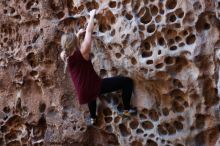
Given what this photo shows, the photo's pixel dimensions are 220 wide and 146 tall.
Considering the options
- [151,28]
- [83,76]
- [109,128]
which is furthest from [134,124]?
[151,28]

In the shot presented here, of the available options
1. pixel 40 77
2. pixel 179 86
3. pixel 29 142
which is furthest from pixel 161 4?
pixel 29 142

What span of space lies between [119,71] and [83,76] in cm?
36

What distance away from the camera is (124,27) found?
326 centimetres

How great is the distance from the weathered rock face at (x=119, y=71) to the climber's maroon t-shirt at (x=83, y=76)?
0.28 metres

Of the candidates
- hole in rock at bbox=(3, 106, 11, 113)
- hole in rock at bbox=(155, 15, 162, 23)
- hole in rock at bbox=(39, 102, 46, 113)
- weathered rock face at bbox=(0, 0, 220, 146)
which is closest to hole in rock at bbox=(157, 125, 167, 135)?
weathered rock face at bbox=(0, 0, 220, 146)

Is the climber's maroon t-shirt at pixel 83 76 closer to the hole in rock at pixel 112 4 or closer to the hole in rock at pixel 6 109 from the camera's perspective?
the hole in rock at pixel 112 4

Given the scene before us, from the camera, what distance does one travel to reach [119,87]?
3250 millimetres

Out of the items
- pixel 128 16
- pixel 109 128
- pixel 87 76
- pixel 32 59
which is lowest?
pixel 109 128

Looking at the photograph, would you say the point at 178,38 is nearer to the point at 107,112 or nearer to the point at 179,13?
the point at 179,13

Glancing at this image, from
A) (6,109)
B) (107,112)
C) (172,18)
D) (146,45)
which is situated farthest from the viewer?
(6,109)

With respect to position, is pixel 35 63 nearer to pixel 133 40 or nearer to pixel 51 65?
pixel 51 65

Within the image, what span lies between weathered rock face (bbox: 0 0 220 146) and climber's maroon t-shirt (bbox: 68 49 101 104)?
28cm

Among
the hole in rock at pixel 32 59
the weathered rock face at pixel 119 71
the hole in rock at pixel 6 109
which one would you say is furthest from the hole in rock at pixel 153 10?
the hole in rock at pixel 6 109

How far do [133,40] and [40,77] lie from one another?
849 millimetres
